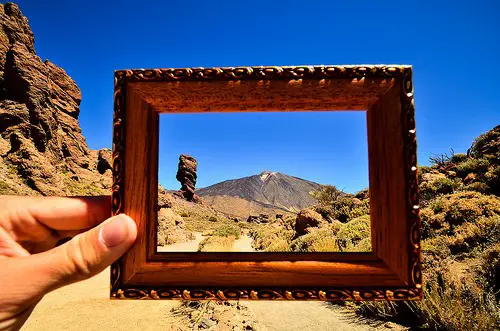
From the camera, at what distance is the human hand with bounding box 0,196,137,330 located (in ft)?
4.89

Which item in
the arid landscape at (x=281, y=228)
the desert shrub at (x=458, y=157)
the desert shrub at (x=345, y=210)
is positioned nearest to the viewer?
the arid landscape at (x=281, y=228)

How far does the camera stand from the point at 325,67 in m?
1.45

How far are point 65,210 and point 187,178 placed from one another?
183ft

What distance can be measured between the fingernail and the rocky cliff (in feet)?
43.4

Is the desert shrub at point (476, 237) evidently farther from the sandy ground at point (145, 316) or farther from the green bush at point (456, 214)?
the sandy ground at point (145, 316)

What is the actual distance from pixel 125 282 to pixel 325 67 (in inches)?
54.8

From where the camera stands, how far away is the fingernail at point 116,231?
4.48ft

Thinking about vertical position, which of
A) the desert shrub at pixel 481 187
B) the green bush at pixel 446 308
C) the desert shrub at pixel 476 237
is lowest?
the green bush at pixel 446 308

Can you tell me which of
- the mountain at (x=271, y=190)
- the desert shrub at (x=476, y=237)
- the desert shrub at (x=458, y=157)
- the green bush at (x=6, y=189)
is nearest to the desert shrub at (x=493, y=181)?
the desert shrub at (x=476, y=237)

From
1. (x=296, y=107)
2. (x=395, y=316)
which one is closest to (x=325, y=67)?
(x=296, y=107)

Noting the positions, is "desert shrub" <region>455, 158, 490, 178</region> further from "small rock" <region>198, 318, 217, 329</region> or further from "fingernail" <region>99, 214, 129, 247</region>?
"fingernail" <region>99, 214, 129, 247</region>

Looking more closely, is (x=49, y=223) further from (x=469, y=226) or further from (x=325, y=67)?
(x=469, y=226)

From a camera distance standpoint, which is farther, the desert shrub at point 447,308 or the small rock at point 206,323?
the small rock at point 206,323

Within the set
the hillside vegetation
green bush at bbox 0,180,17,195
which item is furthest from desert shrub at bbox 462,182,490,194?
green bush at bbox 0,180,17,195
